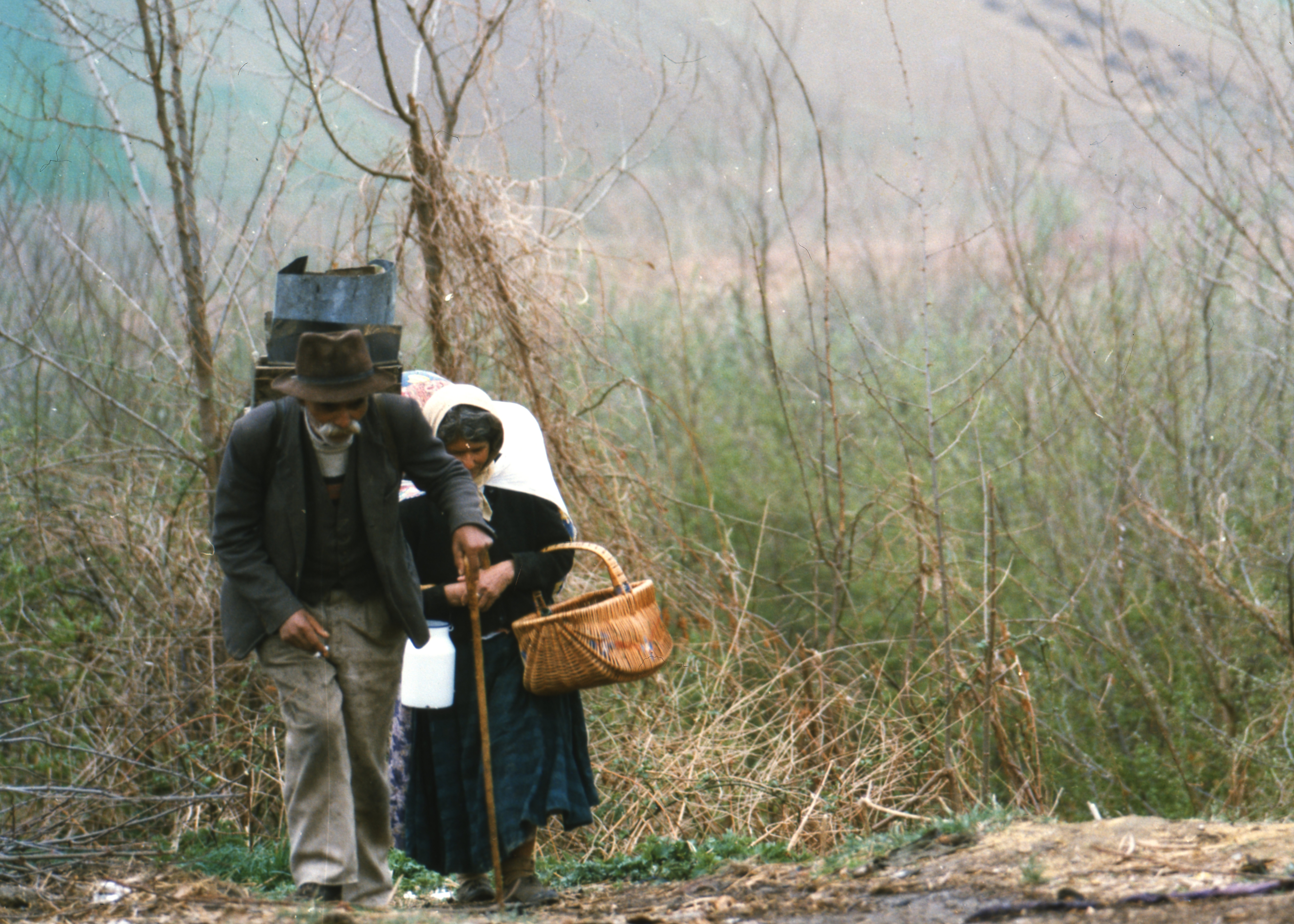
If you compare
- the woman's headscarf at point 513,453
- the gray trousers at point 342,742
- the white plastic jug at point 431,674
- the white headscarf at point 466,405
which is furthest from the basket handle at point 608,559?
the gray trousers at point 342,742

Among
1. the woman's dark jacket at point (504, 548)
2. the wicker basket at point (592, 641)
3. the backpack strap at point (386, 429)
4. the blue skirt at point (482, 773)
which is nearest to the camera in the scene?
the backpack strap at point (386, 429)

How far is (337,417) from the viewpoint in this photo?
3.36 m

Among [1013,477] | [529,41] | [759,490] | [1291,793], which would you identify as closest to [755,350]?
[759,490]

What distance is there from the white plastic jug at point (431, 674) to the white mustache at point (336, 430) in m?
0.80

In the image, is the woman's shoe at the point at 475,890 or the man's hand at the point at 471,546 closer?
the man's hand at the point at 471,546

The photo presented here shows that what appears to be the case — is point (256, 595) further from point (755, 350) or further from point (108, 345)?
point (755, 350)

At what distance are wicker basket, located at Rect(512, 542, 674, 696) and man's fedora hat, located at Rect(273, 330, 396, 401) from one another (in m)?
0.96

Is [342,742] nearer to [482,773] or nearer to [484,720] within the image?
[484,720]

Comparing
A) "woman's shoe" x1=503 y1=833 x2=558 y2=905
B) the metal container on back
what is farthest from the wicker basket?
the metal container on back

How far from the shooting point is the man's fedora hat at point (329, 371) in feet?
10.8

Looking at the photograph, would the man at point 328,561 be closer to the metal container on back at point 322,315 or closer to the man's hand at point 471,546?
the man's hand at point 471,546

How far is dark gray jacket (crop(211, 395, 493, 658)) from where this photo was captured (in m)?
3.35

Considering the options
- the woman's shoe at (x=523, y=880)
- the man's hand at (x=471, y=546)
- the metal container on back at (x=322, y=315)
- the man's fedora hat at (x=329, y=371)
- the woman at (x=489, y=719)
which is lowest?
the woman's shoe at (x=523, y=880)

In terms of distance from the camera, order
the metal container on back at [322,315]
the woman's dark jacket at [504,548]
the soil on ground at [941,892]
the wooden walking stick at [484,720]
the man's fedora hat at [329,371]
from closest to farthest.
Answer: the soil on ground at [941,892] → the man's fedora hat at [329,371] → the wooden walking stick at [484,720] → the woman's dark jacket at [504,548] → the metal container on back at [322,315]
